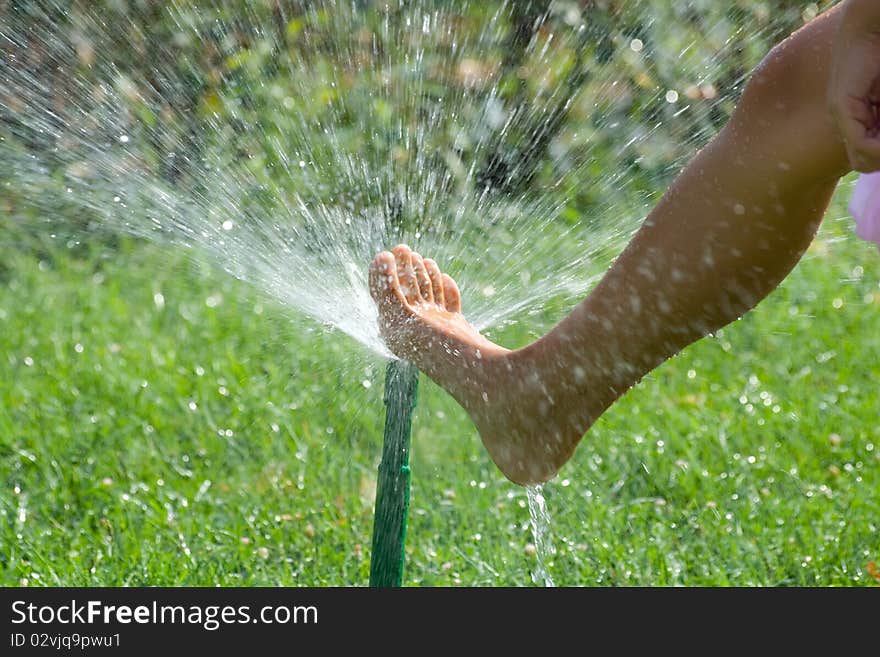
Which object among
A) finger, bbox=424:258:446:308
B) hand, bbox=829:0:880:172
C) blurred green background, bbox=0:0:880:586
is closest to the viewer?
hand, bbox=829:0:880:172

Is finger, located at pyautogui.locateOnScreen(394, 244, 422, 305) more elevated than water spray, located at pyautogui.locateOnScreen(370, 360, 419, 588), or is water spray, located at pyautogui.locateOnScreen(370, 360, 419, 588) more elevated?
finger, located at pyautogui.locateOnScreen(394, 244, 422, 305)

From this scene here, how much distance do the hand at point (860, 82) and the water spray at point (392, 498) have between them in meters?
0.90

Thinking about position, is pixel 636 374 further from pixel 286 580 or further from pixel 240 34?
pixel 240 34

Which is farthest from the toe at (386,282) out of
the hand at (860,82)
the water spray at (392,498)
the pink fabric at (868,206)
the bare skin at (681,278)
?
the hand at (860,82)

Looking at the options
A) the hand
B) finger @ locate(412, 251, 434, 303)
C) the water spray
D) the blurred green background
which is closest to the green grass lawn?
the blurred green background

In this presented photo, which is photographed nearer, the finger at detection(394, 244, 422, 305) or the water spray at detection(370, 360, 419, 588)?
the water spray at detection(370, 360, 419, 588)

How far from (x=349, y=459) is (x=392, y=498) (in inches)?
36.1

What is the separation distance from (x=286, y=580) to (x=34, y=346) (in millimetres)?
1354

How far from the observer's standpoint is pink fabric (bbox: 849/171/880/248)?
5.65 ft

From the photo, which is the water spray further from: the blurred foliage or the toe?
the blurred foliage

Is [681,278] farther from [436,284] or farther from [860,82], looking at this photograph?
[436,284]

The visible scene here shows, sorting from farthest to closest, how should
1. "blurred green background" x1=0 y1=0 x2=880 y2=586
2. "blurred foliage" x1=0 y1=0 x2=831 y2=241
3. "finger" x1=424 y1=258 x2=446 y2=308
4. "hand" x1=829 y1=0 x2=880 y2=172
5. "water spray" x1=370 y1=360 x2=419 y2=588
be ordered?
"blurred foliage" x1=0 y1=0 x2=831 y2=241 → "blurred green background" x1=0 y1=0 x2=880 y2=586 → "finger" x1=424 y1=258 x2=446 y2=308 → "water spray" x1=370 y1=360 x2=419 y2=588 → "hand" x1=829 y1=0 x2=880 y2=172

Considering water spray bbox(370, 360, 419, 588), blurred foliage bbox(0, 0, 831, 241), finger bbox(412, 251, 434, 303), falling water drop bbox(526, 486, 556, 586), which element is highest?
blurred foliage bbox(0, 0, 831, 241)

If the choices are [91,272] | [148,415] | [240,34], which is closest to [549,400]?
[148,415]
